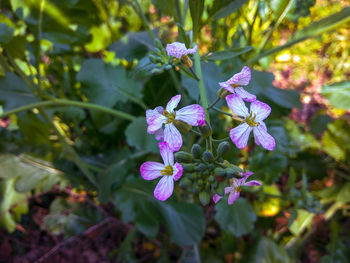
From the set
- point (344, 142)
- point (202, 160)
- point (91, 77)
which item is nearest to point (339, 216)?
point (344, 142)

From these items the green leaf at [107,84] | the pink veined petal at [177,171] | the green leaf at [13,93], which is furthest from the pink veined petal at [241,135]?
the green leaf at [13,93]

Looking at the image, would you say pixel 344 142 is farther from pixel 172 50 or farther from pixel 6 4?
pixel 6 4

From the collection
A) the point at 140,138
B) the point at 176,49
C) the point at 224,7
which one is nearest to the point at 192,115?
the point at 176,49

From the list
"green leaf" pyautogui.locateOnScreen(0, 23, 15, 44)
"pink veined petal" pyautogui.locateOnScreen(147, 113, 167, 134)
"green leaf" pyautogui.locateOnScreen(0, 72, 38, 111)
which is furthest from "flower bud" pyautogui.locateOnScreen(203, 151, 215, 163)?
"green leaf" pyautogui.locateOnScreen(0, 72, 38, 111)

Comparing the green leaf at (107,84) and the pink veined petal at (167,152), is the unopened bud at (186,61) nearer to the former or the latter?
the pink veined petal at (167,152)

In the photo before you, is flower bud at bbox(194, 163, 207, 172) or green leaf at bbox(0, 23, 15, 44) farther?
green leaf at bbox(0, 23, 15, 44)

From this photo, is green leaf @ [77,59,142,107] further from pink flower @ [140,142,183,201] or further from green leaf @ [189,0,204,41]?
pink flower @ [140,142,183,201]
